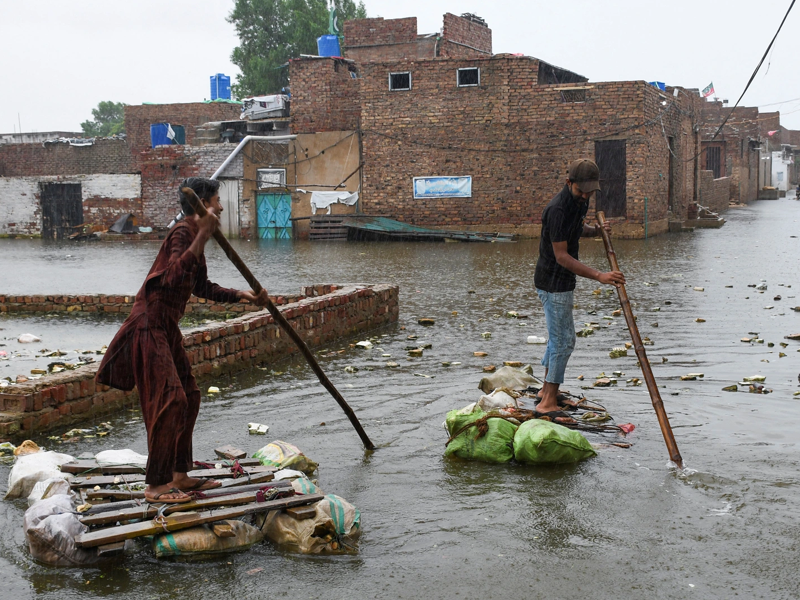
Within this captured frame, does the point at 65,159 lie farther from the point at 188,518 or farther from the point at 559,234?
the point at 188,518

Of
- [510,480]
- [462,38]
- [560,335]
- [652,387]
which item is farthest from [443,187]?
[510,480]

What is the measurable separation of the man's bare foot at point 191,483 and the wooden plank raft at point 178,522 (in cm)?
29

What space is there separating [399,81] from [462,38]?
339 inches

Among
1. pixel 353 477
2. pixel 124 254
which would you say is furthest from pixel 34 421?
pixel 124 254

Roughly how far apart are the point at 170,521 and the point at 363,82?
2343cm

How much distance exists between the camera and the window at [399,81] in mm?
25375

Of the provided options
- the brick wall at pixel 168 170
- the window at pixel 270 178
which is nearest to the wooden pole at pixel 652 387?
the window at pixel 270 178

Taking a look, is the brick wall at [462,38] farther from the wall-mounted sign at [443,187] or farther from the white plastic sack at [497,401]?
the white plastic sack at [497,401]

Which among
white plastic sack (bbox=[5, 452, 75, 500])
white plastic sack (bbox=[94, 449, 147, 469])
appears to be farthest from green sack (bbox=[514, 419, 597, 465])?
white plastic sack (bbox=[5, 452, 75, 500])

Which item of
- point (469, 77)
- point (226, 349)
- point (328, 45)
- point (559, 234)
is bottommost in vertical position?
point (226, 349)

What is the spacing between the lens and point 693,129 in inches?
1258

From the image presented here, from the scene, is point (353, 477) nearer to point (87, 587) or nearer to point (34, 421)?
point (87, 587)

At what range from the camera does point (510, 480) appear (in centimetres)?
466

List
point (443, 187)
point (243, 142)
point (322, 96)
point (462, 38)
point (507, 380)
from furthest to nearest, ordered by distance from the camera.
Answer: point (462, 38), point (322, 96), point (243, 142), point (443, 187), point (507, 380)
